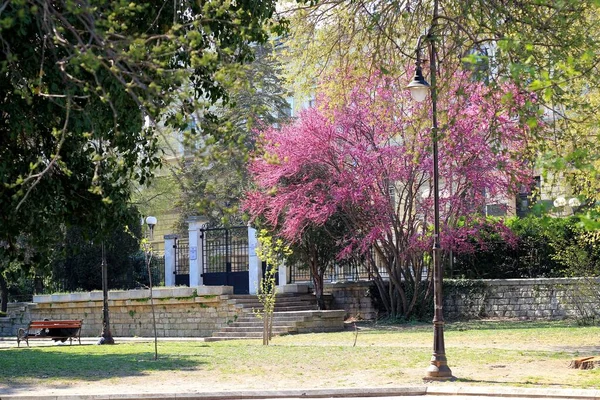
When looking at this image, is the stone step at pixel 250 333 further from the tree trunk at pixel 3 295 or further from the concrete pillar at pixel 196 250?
the tree trunk at pixel 3 295

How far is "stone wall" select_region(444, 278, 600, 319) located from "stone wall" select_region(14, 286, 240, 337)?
7.01m

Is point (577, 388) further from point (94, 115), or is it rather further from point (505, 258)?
point (505, 258)

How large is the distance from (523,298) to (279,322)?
7.39 m

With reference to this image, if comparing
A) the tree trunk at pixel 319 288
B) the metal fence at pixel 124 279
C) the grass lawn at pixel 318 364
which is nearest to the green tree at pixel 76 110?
the grass lawn at pixel 318 364

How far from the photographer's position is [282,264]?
3331cm

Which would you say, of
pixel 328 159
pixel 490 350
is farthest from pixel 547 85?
pixel 328 159

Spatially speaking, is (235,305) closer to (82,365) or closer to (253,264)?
(253,264)

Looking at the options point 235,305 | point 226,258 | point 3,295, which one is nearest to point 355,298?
point 235,305

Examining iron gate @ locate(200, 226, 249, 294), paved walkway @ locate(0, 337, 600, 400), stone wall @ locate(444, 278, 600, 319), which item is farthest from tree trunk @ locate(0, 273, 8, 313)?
paved walkway @ locate(0, 337, 600, 400)

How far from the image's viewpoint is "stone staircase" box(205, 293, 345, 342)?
92.7 ft

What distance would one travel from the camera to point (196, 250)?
34875 mm

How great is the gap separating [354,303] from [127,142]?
20.4 m

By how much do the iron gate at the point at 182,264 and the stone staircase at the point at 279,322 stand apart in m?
5.23

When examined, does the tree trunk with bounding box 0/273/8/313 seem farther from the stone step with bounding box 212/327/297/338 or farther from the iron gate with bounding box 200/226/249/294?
the stone step with bounding box 212/327/297/338
